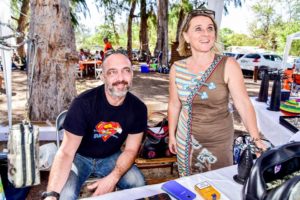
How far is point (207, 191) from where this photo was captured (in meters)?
1.39

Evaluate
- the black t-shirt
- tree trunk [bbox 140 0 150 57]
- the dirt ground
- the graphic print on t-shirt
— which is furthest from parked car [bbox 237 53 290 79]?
the graphic print on t-shirt

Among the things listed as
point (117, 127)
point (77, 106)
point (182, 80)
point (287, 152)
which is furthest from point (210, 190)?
point (77, 106)

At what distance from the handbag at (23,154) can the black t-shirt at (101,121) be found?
11.8 inches

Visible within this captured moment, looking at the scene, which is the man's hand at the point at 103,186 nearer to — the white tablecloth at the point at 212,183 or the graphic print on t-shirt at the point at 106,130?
the graphic print on t-shirt at the point at 106,130

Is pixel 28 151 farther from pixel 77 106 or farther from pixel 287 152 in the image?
pixel 287 152

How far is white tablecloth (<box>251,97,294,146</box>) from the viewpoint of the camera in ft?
8.73

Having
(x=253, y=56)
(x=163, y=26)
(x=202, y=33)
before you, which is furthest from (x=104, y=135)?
(x=253, y=56)

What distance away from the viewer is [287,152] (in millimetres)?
1031

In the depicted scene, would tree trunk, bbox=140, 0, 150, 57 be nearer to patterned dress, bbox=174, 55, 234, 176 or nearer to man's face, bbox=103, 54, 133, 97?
man's face, bbox=103, 54, 133, 97

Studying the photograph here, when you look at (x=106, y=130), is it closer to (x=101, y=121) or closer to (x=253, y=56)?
(x=101, y=121)

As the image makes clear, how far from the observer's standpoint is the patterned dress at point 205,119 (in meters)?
1.88

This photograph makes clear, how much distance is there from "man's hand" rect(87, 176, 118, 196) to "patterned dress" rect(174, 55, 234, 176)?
57cm

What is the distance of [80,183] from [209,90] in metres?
1.23

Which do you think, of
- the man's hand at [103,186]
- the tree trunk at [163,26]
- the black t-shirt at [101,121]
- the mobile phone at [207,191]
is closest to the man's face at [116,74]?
the black t-shirt at [101,121]
